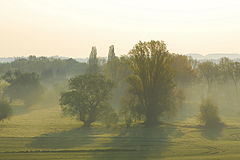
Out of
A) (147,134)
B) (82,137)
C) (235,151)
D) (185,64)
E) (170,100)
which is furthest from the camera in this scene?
(185,64)

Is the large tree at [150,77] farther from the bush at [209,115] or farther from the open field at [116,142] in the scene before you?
the bush at [209,115]

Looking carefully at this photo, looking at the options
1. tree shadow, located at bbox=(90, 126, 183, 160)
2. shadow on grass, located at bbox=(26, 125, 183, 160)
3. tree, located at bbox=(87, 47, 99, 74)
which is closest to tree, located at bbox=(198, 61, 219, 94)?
tree, located at bbox=(87, 47, 99, 74)

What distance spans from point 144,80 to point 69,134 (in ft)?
64.9

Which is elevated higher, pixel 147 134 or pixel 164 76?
pixel 164 76

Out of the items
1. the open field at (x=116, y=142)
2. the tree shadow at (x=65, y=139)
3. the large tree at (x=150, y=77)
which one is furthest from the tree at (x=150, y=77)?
the tree shadow at (x=65, y=139)

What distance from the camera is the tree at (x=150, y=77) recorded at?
6731 centimetres

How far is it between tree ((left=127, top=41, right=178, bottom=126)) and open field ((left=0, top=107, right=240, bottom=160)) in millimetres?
4561

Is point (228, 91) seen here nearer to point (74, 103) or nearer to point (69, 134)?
point (74, 103)

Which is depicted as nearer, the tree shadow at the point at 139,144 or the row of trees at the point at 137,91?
the tree shadow at the point at 139,144

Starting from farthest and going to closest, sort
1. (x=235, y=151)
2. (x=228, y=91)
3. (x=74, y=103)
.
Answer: (x=228, y=91)
(x=74, y=103)
(x=235, y=151)

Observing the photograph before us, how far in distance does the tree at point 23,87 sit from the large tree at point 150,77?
2072 inches

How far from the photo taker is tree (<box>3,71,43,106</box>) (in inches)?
4345

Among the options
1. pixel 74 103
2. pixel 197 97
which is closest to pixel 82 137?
pixel 74 103

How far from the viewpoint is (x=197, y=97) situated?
131875mm
